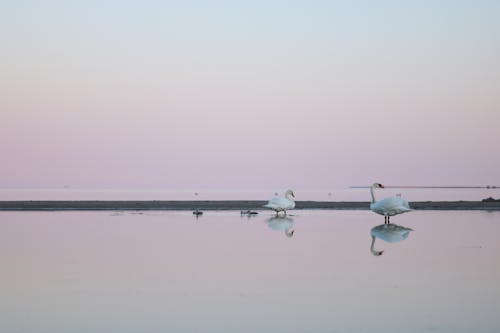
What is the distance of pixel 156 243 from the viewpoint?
2019cm

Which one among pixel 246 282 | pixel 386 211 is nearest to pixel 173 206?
pixel 386 211

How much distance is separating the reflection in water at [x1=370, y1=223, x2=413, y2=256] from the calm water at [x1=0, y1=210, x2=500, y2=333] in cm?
42

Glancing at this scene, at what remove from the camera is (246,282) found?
13.3 m

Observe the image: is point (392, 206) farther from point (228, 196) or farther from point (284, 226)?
point (228, 196)

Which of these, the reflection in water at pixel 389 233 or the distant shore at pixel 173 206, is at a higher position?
the distant shore at pixel 173 206

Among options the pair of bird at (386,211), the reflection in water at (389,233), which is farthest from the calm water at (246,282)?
the pair of bird at (386,211)

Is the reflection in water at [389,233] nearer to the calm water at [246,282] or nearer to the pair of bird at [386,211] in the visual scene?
the pair of bird at [386,211]

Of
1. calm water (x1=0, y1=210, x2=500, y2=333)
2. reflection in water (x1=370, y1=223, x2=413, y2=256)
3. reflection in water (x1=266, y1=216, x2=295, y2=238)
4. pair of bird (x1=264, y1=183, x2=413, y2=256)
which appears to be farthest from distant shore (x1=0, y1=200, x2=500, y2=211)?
calm water (x1=0, y1=210, x2=500, y2=333)

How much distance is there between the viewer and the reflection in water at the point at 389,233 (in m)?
21.5

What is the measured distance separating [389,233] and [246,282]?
1192 centimetres

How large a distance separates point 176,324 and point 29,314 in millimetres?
2286

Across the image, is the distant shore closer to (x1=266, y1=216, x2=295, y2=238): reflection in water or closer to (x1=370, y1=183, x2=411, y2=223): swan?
(x1=266, y1=216, x2=295, y2=238): reflection in water

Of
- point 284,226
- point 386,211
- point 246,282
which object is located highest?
point 386,211

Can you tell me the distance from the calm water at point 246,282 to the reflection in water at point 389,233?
0.42m
